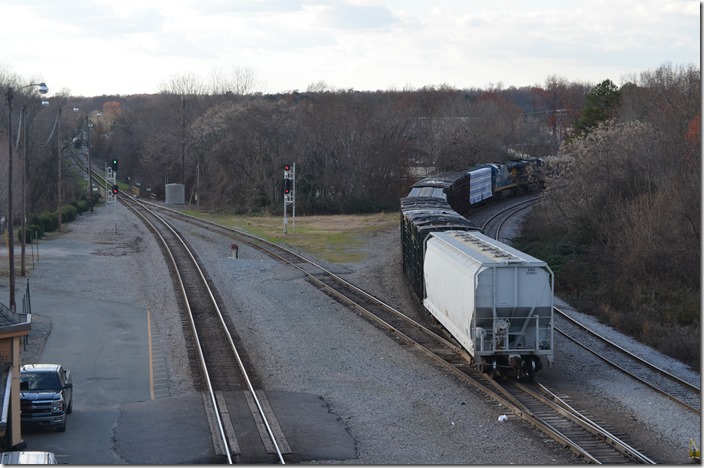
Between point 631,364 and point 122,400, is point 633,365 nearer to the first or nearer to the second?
point 631,364

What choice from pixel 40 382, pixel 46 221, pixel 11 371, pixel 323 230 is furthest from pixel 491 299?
pixel 46 221

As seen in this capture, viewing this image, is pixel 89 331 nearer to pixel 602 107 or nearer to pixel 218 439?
pixel 218 439

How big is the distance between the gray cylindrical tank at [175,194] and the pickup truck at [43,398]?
66.6 meters

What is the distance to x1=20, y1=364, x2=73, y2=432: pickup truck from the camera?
16281mm

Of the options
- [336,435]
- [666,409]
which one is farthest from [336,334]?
[666,409]

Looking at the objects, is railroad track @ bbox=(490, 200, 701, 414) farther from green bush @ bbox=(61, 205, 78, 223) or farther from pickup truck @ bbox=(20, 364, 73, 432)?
green bush @ bbox=(61, 205, 78, 223)

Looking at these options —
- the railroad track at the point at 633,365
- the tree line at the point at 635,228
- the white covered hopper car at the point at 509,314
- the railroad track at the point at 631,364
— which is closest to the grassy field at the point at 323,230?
the tree line at the point at 635,228

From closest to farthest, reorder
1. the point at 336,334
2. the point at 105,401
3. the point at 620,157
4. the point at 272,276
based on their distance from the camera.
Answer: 1. the point at 105,401
2. the point at 336,334
3. the point at 272,276
4. the point at 620,157

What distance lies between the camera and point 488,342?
751 inches

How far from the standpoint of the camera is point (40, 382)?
17.0 metres

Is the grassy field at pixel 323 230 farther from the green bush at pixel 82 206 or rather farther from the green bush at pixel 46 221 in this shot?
the green bush at pixel 46 221

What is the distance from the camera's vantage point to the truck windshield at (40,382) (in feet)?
55.2

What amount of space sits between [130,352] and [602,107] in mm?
51685

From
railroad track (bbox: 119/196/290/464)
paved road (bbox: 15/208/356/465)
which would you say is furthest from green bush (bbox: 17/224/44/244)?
paved road (bbox: 15/208/356/465)
